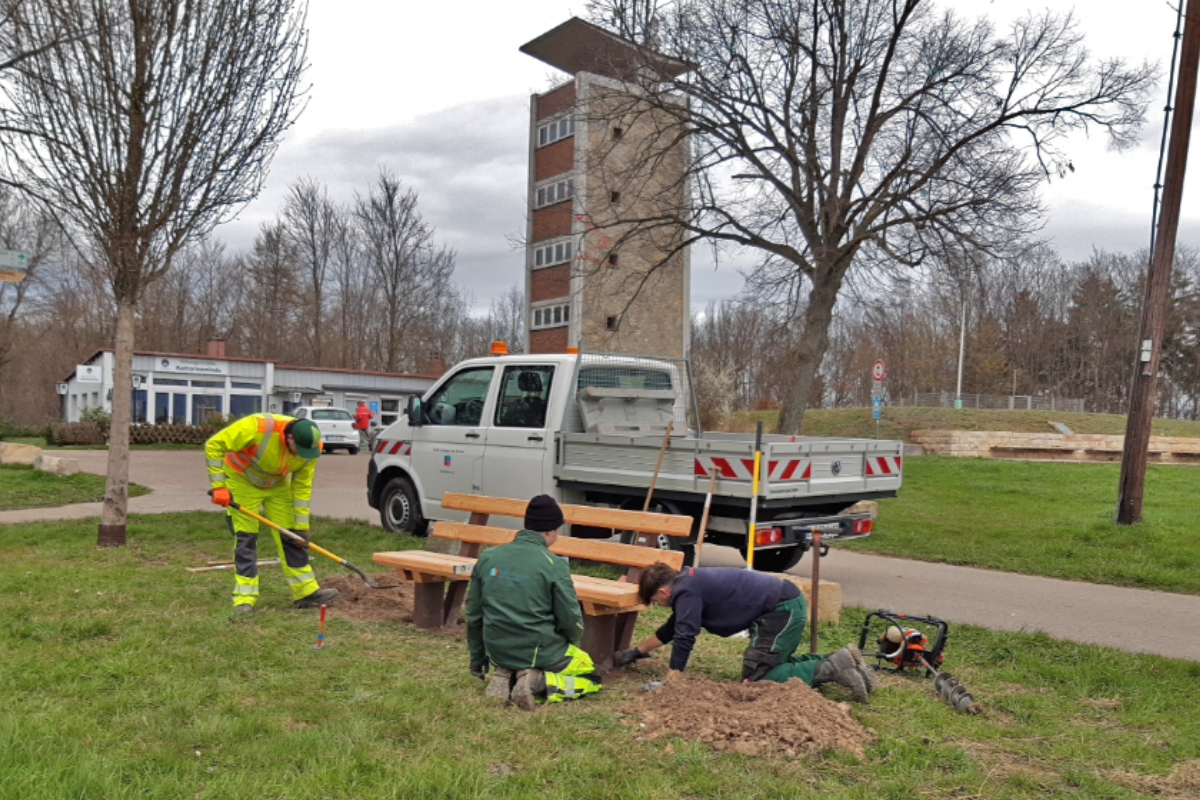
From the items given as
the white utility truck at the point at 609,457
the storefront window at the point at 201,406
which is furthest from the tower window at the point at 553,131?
the white utility truck at the point at 609,457

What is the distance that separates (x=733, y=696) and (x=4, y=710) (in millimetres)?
3448

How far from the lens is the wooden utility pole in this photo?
1227 cm

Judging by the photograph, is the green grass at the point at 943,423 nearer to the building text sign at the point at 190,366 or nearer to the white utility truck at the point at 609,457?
the white utility truck at the point at 609,457

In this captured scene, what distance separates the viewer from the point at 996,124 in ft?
63.9

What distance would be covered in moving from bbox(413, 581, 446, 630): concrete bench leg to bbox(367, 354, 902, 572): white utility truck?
8.49 feet

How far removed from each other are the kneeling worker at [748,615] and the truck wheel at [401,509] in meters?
6.26

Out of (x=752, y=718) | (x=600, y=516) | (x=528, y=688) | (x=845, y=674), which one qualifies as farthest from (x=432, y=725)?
(x=600, y=516)

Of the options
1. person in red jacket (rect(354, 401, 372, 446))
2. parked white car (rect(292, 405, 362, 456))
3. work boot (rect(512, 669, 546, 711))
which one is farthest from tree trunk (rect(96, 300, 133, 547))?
person in red jacket (rect(354, 401, 372, 446))

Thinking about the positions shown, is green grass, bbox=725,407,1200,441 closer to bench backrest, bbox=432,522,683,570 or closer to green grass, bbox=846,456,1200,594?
green grass, bbox=846,456,1200,594

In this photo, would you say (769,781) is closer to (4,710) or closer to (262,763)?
(262,763)

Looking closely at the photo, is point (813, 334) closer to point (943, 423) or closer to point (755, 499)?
point (943, 423)

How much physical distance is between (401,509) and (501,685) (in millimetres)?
6577

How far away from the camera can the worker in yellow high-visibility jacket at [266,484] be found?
23.2ft

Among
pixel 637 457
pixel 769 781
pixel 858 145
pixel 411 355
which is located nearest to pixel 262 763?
pixel 769 781
